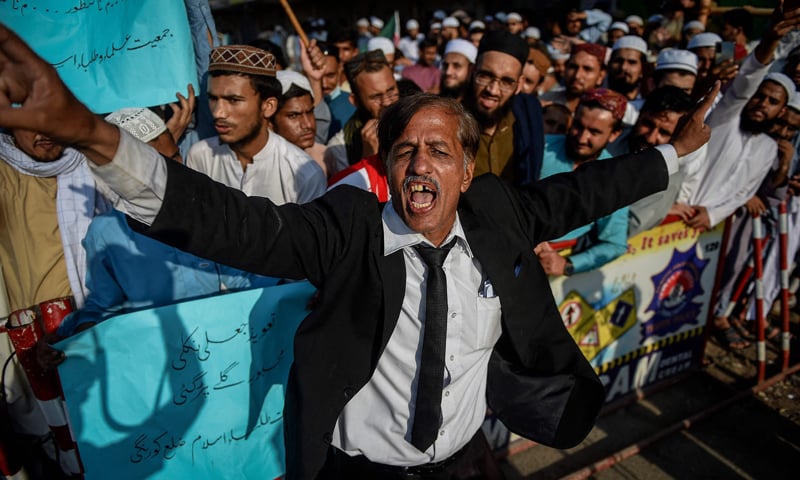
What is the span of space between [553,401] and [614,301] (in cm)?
177

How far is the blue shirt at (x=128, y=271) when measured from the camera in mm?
2271

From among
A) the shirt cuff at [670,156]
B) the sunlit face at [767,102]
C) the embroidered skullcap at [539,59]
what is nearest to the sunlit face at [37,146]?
the shirt cuff at [670,156]

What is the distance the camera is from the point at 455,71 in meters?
4.80

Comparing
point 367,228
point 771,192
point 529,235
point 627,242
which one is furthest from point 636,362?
point 367,228

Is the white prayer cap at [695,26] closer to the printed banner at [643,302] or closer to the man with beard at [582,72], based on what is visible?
the man with beard at [582,72]

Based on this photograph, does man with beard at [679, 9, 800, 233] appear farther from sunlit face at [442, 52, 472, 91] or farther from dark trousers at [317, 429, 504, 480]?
dark trousers at [317, 429, 504, 480]

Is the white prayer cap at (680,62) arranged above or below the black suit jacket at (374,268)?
above

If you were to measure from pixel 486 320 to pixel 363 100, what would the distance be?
2.26 metres

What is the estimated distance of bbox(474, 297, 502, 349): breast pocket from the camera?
1.79 m

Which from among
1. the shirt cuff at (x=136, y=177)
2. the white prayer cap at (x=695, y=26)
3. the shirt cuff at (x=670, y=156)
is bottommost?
the shirt cuff at (x=670, y=156)

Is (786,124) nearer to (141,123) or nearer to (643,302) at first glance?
(643,302)

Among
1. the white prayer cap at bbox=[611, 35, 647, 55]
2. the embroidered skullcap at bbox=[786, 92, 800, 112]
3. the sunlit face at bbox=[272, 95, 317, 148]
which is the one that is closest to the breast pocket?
the sunlit face at bbox=[272, 95, 317, 148]

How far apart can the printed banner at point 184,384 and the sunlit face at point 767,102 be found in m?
4.00

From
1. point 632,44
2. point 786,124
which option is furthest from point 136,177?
point 632,44
